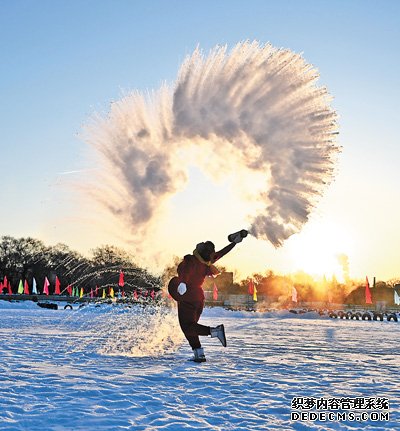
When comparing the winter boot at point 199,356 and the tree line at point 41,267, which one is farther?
the tree line at point 41,267

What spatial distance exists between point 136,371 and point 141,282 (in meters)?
70.1

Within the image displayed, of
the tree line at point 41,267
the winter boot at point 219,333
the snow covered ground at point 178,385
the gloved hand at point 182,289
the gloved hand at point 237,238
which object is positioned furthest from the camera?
the tree line at point 41,267

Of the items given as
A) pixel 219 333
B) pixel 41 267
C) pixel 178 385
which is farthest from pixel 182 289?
pixel 41 267

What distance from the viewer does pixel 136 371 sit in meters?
7.87

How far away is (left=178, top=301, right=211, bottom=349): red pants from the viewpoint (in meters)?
9.38

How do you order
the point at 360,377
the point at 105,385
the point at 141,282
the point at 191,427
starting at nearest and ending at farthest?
the point at 191,427, the point at 105,385, the point at 360,377, the point at 141,282

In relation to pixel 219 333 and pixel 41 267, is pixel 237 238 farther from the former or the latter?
pixel 41 267

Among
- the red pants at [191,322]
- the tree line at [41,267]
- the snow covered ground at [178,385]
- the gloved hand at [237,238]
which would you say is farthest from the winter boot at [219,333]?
the tree line at [41,267]

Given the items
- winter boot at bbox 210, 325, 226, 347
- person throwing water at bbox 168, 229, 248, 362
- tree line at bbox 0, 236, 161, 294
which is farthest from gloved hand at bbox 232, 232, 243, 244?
tree line at bbox 0, 236, 161, 294

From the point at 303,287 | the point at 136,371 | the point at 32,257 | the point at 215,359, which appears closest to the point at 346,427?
the point at 136,371

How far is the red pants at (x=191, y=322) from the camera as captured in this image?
9375mm

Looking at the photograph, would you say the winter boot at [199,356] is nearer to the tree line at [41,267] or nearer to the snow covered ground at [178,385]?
the snow covered ground at [178,385]

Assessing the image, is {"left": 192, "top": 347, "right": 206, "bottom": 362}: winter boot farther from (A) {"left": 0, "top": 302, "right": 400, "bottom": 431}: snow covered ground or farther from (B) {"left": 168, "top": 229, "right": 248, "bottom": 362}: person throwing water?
(B) {"left": 168, "top": 229, "right": 248, "bottom": 362}: person throwing water

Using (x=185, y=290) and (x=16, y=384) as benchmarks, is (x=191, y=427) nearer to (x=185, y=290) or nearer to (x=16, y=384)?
(x=16, y=384)
